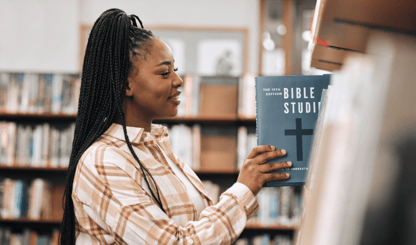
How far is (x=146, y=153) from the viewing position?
33.9 inches

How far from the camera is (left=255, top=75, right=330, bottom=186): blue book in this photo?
2.36ft

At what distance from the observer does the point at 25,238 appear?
8.67 ft

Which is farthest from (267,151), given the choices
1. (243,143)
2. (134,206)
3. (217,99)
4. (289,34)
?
(289,34)

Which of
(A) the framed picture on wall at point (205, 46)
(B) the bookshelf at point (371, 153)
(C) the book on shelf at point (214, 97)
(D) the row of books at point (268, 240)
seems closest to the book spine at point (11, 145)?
(A) the framed picture on wall at point (205, 46)

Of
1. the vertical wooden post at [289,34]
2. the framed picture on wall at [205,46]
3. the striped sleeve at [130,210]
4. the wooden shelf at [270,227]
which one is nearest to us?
the striped sleeve at [130,210]

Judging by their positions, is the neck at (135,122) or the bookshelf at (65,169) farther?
the bookshelf at (65,169)

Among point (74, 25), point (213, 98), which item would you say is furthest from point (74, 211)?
point (74, 25)

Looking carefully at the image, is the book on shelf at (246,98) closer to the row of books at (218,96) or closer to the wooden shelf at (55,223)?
the row of books at (218,96)

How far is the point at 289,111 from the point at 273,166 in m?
0.13

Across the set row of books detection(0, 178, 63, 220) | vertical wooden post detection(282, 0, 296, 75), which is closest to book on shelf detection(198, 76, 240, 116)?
vertical wooden post detection(282, 0, 296, 75)

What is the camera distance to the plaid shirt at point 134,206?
0.68 meters

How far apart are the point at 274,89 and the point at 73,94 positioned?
2.29m

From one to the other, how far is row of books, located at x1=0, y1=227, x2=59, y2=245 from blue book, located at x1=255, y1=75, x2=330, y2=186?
248 centimetres

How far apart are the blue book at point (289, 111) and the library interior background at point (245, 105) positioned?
0.04 meters
